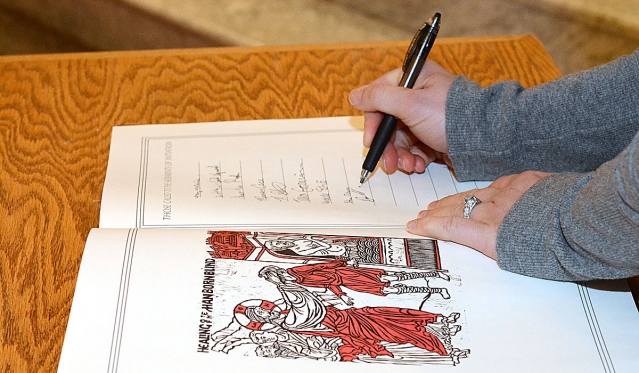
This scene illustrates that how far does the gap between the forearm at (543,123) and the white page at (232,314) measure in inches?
6.4

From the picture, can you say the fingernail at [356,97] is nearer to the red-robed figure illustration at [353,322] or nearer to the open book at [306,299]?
the open book at [306,299]

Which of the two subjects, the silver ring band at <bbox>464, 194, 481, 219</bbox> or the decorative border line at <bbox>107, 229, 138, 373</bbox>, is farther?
the silver ring band at <bbox>464, 194, 481, 219</bbox>

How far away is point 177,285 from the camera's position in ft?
1.85

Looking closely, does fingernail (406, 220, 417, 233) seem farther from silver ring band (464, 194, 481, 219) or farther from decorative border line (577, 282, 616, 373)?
decorative border line (577, 282, 616, 373)

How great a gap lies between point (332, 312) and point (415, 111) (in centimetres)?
29

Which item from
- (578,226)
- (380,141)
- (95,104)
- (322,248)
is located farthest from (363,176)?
(95,104)

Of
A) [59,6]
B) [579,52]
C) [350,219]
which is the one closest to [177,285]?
[350,219]

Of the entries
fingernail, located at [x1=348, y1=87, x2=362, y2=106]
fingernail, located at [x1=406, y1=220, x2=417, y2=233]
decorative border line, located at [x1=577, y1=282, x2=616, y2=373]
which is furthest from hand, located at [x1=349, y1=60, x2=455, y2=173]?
decorative border line, located at [x1=577, y1=282, x2=616, y2=373]

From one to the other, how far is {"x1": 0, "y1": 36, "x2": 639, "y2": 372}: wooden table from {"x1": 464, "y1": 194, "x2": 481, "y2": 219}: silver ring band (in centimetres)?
17

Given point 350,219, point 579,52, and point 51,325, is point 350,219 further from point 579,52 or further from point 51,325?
point 579,52

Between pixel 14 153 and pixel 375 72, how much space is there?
469mm

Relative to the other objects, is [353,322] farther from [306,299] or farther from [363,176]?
[363,176]

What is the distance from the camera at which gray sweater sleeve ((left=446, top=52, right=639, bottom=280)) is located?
593 millimetres

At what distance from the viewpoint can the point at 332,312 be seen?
22.2 inches
